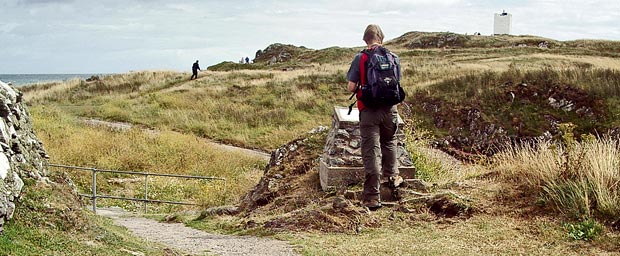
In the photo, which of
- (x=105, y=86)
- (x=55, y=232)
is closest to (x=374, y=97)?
(x=55, y=232)

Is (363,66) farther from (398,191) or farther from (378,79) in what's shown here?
(398,191)

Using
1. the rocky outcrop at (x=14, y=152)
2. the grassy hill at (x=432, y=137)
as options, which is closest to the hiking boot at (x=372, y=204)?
the grassy hill at (x=432, y=137)

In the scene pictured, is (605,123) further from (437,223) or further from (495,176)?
(437,223)

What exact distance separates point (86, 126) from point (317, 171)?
1949 centimetres

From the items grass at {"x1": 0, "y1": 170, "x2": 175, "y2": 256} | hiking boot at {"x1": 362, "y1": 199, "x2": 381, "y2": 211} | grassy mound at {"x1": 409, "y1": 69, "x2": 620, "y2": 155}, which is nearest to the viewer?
grass at {"x1": 0, "y1": 170, "x2": 175, "y2": 256}

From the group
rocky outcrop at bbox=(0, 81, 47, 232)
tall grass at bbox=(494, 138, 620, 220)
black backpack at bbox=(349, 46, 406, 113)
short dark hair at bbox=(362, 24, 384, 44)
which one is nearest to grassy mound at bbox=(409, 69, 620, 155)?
tall grass at bbox=(494, 138, 620, 220)

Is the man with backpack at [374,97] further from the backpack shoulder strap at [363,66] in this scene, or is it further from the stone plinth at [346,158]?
the stone plinth at [346,158]

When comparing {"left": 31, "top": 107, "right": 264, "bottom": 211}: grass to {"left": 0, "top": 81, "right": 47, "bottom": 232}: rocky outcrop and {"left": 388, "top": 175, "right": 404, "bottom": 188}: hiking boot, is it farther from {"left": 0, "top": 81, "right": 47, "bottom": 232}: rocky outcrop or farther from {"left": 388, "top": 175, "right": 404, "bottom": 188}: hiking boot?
{"left": 0, "top": 81, "right": 47, "bottom": 232}: rocky outcrop

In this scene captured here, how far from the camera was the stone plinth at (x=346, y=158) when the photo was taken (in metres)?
8.79

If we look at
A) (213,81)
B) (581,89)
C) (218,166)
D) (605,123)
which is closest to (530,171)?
(218,166)

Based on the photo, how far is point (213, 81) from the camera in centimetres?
4175

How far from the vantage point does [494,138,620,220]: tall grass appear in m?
6.66

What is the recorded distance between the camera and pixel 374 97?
24.2ft

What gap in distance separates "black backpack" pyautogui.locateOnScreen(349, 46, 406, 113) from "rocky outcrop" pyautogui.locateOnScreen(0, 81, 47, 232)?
141 inches
